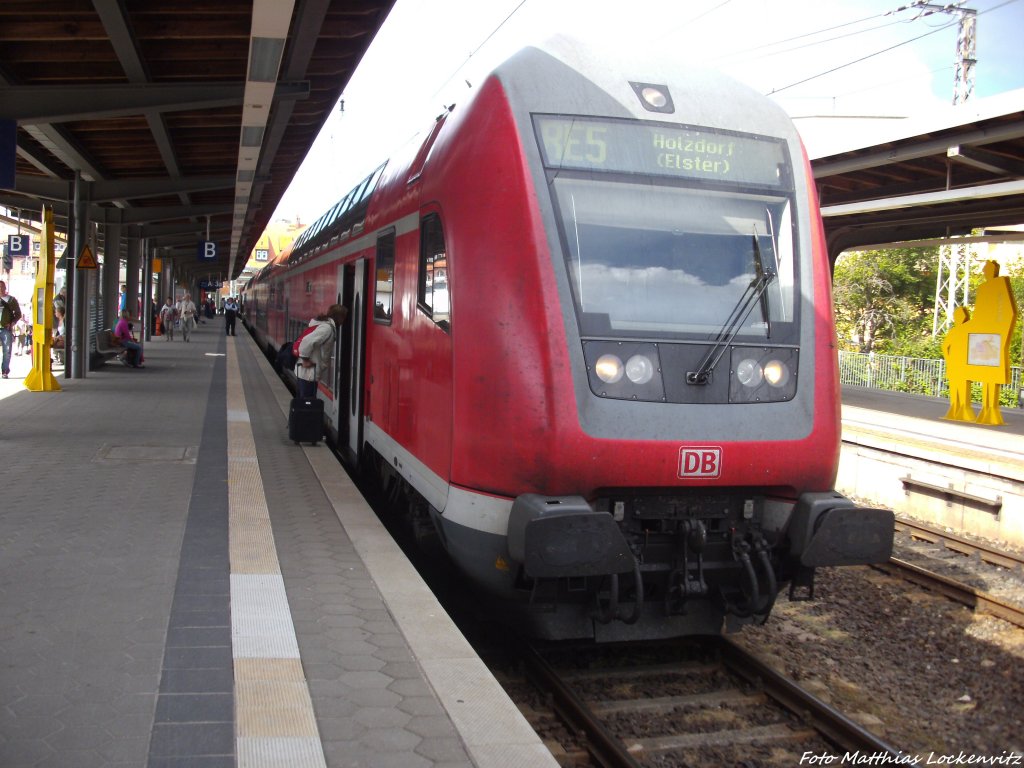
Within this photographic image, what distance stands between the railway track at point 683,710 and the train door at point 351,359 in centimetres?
377

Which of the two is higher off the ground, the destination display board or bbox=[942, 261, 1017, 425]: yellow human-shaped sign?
the destination display board

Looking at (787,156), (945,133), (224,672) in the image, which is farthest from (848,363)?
(224,672)

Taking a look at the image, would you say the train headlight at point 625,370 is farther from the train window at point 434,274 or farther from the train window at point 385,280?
the train window at point 385,280

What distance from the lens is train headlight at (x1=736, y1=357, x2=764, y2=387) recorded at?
535 centimetres

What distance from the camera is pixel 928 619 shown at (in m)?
7.21

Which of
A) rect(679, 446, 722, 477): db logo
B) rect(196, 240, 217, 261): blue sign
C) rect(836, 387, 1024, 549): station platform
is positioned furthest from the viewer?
rect(196, 240, 217, 261): blue sign

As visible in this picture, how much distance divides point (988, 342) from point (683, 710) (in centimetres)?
1111

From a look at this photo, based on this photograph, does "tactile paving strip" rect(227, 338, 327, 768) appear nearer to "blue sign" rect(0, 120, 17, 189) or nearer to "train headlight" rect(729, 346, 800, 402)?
"train headlight" rect(729, 346, 800, 402)

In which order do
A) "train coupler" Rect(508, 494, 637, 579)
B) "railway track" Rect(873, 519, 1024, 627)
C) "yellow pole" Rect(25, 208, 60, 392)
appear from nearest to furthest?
"train coupler" Rect(508, 494, 637, 579) → "railway track" Rect(873, 519, 1024, 627) → "yellow pole" Rect(25, 208, 60, 392)

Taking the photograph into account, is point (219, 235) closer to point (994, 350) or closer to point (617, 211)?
point (994, 350)

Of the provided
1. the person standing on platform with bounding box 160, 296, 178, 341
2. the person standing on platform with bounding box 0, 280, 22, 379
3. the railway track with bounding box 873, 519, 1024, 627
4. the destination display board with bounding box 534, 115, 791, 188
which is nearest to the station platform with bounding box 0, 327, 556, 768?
the destination display board with bounding box 534, 115, 791, 188

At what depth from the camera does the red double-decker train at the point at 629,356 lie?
500 cm

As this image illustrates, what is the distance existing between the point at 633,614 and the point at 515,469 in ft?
3.23

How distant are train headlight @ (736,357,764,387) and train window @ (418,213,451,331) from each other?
161 cm
